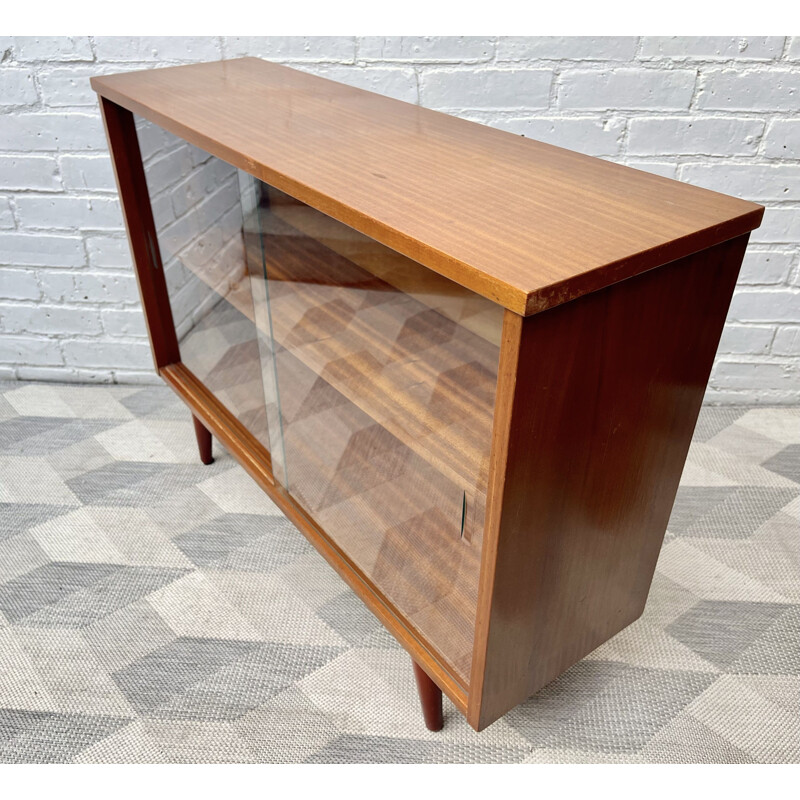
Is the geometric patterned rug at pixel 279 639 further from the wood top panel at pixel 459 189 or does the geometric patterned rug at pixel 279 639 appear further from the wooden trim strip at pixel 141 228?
the wood top panel at pixel 459 189

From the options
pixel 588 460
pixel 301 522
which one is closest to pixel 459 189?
pixel 588 460

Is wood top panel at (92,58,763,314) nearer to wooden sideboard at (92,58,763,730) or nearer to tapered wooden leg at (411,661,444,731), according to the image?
wooden sideboard at (92,58,763,730)

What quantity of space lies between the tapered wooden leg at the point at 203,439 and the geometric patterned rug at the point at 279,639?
0.03m

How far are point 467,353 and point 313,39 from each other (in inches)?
39.5

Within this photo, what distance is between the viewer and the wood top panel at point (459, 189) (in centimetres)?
71

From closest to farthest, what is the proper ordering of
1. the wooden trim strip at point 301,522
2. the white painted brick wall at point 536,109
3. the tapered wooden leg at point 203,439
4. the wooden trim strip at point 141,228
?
the wooden trim strip at point 301,522 < the wooden trim strip at point 141,228 < the white painted brick wall at point 536,109 < the tapered wooden leg at point 203,439

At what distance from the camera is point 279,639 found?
1357 mm

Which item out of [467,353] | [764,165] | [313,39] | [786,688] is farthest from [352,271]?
[764,165]

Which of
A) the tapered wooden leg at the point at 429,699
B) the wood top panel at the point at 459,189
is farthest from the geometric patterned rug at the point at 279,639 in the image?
the wood top panel at the point at 459,189

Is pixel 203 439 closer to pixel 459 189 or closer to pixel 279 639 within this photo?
pixel 279 639

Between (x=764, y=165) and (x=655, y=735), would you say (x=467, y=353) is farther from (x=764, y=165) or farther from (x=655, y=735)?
(x=764, y=165)

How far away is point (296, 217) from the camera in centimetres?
103

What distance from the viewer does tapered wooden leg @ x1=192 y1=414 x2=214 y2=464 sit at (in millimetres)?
1701

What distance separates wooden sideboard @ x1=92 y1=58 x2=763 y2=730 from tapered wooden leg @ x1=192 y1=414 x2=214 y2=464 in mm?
321
